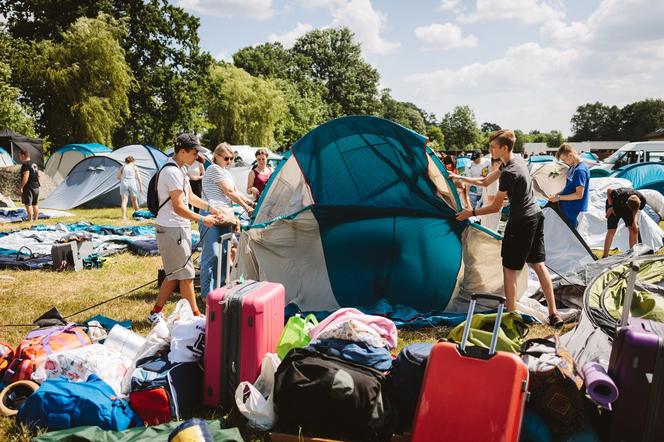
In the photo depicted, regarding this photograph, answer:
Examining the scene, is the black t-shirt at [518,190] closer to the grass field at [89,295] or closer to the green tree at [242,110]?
the grass field at [89,295]

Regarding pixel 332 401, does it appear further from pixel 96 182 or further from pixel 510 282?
pixel 96 182

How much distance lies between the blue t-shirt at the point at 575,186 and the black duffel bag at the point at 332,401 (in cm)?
484

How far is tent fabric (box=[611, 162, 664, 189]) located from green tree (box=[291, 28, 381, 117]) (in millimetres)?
44976

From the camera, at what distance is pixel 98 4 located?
24.9 meters

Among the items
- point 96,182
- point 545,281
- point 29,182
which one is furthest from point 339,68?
point 545,281

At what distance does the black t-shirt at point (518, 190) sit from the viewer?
474cm

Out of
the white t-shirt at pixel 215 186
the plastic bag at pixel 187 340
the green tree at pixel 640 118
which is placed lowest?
the plastic bag at pixel 187 340

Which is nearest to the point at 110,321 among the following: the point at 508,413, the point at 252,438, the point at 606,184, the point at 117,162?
the point at 252,438

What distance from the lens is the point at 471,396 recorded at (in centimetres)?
259

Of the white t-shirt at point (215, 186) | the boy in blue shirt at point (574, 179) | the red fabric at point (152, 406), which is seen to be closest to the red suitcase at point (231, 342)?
the red fabric at point (152, 406)

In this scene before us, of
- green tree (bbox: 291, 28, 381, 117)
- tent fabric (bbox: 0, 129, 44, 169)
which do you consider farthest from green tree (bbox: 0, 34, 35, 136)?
green tree (bbox: 291, 28, 381, 117)

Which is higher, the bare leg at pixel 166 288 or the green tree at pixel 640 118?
the green tree at pixel 640 118

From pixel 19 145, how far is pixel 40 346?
18208mm

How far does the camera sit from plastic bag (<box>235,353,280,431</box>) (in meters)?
3.07
